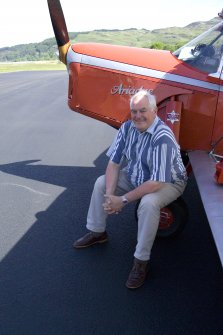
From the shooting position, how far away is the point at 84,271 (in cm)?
276

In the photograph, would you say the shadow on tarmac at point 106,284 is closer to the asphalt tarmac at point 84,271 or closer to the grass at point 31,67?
the asphalt tarmac at point 84,271

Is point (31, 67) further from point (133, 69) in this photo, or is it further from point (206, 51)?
point (206, 51)

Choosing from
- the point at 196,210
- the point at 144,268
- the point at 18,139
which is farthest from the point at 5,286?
the point at 18,139

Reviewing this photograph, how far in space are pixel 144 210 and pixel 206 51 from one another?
1.95 metres

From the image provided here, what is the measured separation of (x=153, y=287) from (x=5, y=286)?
104 cm

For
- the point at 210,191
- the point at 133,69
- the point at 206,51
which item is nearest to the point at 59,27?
the point at 133,69

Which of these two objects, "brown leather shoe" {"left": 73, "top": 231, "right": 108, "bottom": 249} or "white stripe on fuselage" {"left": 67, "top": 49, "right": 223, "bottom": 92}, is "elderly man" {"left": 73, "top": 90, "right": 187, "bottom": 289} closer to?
"brown leather shoe" {"left": 73, "top": 231, "right": 108, "bottom": 249}

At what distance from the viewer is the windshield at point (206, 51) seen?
358 centimetres

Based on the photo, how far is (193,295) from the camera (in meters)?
2.49

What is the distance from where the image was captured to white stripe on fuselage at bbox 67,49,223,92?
3492 millimetres

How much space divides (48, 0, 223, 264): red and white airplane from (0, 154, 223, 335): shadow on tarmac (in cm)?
37

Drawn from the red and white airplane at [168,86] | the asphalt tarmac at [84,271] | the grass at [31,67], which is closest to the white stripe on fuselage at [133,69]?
the red and white airplane at [168,86]

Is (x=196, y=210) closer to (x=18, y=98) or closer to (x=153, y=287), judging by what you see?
(x=153, y=287)

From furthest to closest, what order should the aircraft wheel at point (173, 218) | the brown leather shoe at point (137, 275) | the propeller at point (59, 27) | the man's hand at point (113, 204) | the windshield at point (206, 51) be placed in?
the propeller at point (59, 27) → the windshield at point (206, 51) → the aircraft wheel at point (173, 218) → the man's hand at point (113, 204) → the brown leather shoe at point (137, 275)
